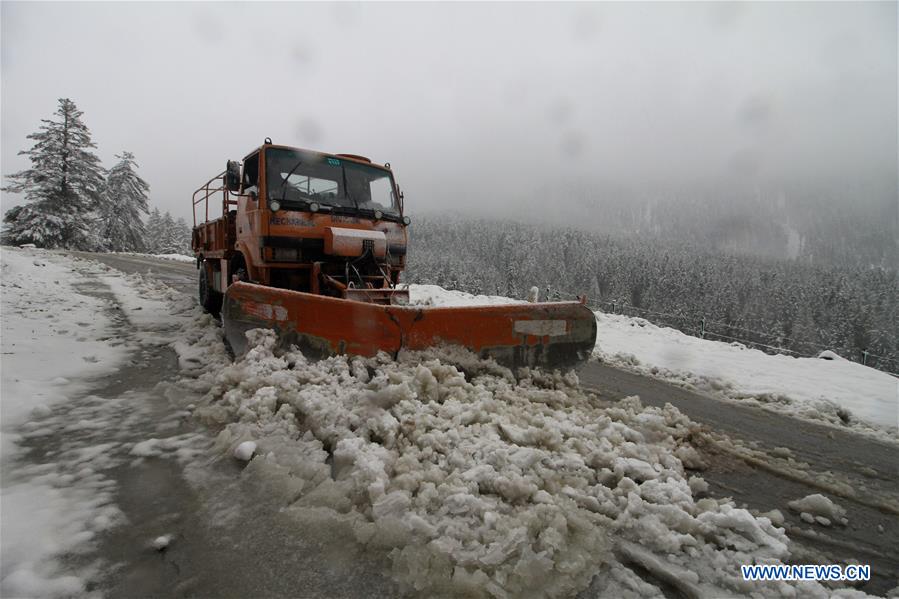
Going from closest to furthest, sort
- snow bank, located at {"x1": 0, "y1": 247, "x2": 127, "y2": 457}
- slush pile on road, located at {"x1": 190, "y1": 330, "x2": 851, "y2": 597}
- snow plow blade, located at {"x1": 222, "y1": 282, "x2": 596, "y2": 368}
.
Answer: slush pile on road, located at {"x1": 190, "y1": 330, "x2": 851, "y2": 597}, snow bank, located at {"x1": 0, "y1": 247, "x2": 127, "y2": 457}, snow plow blade, located at {"x1": 222, "y1": 282, "x2": 596, "y2": 368}

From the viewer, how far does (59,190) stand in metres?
29.4

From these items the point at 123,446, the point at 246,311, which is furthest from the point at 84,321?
the point at 123,446

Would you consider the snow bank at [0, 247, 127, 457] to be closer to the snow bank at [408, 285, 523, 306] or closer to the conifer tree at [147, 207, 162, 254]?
the snow bank at [408, 285, 523, 306]

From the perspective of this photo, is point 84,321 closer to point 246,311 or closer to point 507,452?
point 246,311

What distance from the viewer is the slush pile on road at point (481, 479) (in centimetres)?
198

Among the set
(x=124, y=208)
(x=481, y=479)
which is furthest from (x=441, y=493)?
(x=124, y=208)

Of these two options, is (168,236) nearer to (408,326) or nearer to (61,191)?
(61,191)

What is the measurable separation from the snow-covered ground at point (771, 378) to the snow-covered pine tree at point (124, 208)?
138ft

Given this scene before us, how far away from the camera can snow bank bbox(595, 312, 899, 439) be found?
5.30 meters

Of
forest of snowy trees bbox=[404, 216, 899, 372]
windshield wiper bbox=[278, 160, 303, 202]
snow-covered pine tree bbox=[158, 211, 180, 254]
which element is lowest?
forest of snowy trees bbox=[404, 216, 899, 372]

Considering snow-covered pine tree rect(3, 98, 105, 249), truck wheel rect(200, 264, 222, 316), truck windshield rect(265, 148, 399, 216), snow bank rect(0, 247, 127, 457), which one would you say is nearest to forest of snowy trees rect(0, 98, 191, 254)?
snow-covered pine tree rect(3, 98, 105, 249)

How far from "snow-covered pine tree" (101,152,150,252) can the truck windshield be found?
39121mm

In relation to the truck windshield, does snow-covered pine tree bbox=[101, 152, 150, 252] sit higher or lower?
higher

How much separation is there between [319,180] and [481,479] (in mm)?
4875
